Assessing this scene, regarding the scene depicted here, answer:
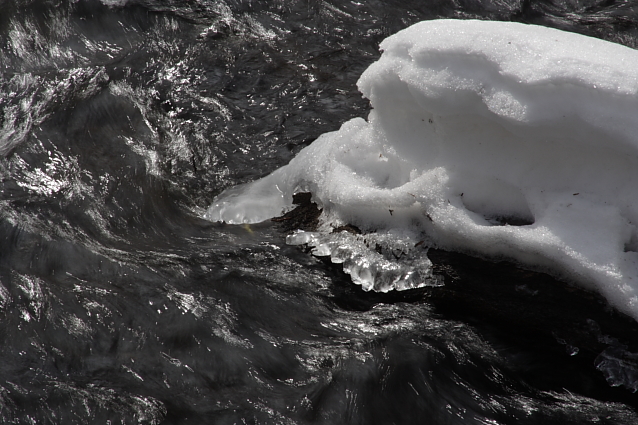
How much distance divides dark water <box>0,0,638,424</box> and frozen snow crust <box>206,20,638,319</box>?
33cm

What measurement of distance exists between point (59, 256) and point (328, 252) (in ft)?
4.72

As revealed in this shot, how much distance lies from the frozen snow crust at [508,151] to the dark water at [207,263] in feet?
1.09

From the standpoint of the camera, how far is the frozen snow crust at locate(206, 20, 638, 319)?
7.10 feet

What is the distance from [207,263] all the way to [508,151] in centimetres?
157

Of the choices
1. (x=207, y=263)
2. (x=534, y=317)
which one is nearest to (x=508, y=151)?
(x=534, y=317)

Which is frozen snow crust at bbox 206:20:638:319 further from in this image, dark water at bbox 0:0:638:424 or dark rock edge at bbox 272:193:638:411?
dark water at bbox 0:0:638:424

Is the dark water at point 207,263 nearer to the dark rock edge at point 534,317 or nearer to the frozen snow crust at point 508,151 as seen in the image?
the dark rock edge at point 534,317

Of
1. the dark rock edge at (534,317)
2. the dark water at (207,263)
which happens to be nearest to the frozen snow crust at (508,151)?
the dark rock edge at (534,317)

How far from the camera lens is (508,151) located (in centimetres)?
245

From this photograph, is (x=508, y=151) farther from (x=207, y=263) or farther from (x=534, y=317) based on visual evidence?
(x=207, y=263)

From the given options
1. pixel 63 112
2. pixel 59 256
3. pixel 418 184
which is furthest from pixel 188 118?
pixel 418 184

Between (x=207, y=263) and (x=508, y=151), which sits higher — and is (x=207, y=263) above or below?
below

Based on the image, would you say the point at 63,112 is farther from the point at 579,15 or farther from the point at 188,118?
the point at 579,15

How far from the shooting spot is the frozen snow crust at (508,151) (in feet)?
7.10
